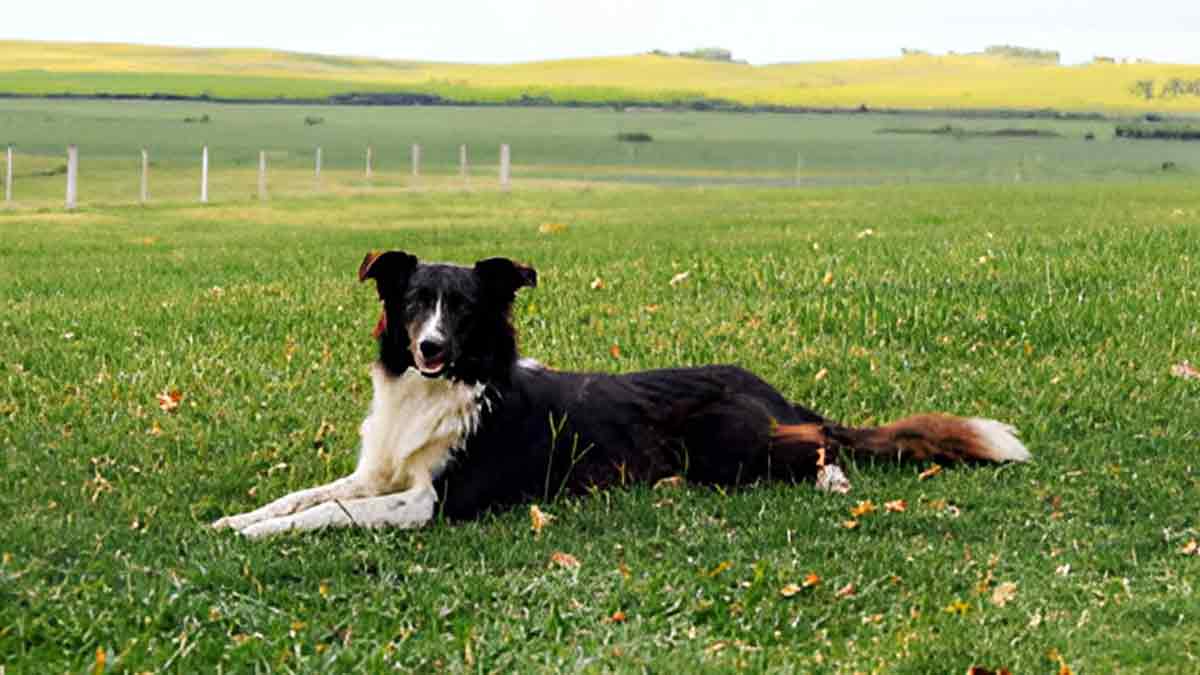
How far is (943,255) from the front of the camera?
59.3ft

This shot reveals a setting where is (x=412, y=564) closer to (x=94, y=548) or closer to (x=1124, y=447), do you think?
(x=94, y=548)

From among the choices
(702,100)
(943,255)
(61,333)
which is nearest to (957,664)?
(61,333)

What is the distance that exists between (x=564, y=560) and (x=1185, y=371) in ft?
21.4

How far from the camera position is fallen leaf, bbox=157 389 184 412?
1126cm

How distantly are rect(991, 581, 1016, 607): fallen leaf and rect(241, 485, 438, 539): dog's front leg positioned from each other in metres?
2.95

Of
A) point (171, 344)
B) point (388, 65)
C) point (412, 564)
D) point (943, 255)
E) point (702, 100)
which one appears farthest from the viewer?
point (388, 65)

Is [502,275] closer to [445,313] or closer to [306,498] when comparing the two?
[445,313]

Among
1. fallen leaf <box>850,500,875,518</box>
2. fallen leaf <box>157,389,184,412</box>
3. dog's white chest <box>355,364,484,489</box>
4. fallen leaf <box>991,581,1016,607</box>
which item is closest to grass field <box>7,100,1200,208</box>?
fallen leaf <box>157,389,184,412</box>

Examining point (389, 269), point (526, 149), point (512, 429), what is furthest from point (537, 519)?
point (526, 149)

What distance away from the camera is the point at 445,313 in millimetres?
8453

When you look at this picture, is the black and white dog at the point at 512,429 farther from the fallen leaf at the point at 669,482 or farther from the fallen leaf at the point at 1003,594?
the fallen leaf at the point at 1003,594

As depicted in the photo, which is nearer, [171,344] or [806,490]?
[806,490]

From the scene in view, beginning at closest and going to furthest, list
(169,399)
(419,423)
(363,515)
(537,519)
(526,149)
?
(363,515), (537,519), (419,423), (169,399), (526,149)

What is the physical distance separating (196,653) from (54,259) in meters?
17.8
